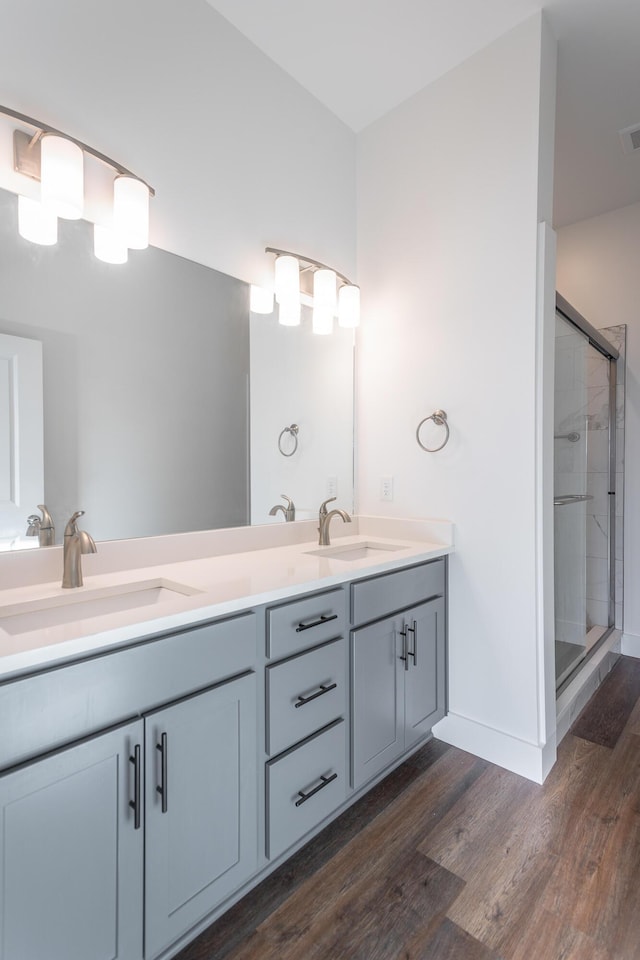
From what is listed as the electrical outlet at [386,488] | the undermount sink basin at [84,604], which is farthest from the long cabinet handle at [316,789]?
the electrical outlet at [386,488]

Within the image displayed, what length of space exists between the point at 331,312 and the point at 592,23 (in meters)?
1.40

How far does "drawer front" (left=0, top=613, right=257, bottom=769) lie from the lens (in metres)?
0.86

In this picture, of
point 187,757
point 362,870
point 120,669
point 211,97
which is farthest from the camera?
point 211,97

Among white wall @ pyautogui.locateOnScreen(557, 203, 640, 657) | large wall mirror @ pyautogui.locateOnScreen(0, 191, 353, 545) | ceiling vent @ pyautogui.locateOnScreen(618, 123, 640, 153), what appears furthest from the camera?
white wall @ pyautogui.locateOnScreen(557, 203, 640, 657)

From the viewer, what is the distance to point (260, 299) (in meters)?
2.00

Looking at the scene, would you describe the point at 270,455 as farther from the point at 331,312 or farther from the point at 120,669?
the point at 120,669

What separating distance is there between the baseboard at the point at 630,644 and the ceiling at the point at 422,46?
2.71 m

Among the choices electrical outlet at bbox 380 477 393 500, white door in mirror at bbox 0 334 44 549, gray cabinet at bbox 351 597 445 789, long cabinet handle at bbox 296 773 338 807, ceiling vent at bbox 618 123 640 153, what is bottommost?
long cabinet handle at bbox 296 773 338 807

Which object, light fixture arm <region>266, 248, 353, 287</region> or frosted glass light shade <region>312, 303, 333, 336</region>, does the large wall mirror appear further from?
light fixture arm <region>266, 248, 353, 287</region>

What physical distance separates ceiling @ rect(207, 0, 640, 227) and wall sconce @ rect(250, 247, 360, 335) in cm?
77

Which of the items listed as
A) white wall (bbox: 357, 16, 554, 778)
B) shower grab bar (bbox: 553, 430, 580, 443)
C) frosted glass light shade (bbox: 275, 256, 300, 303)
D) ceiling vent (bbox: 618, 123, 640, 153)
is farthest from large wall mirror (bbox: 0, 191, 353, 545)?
ceiling vent (bbox: 618, 123, 640, 153)

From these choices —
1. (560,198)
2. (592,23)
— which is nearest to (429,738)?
(592,23)

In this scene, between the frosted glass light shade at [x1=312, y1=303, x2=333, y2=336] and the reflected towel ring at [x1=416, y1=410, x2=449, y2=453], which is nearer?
the reflected towel ring at [x1=416, y1=410, x2=449, y2=453]

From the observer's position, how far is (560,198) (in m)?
2.96
